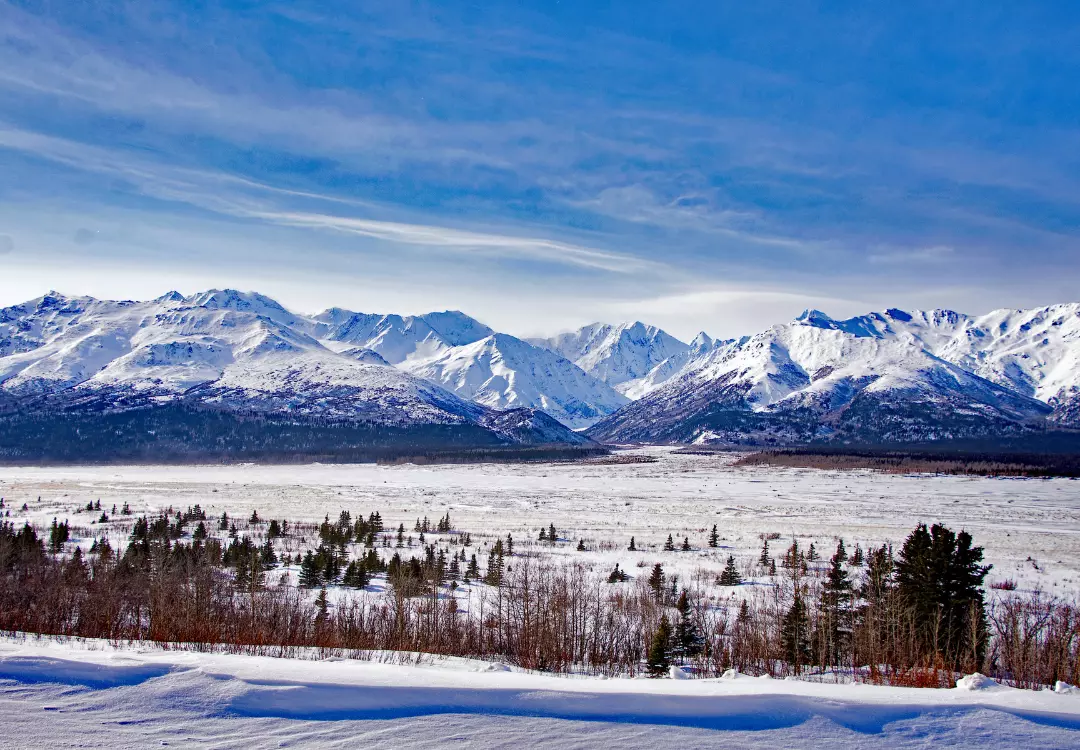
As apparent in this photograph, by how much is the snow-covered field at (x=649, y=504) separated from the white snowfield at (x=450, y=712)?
35.9m

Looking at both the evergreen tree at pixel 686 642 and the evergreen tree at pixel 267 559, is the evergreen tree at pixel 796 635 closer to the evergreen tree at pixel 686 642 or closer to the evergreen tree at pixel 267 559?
the evergreen tree at pixel 686 642

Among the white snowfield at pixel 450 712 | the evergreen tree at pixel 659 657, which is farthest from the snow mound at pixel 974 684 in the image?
the evergreen tree at pixel 659 657

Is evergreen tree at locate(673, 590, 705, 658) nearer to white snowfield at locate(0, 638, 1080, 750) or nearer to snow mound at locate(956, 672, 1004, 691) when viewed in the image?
snow mound at locate(956, 672, 1004, 691)

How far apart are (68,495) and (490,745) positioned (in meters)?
106

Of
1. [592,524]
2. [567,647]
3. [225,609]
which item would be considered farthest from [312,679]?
[592,524]

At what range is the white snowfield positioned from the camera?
5988mm

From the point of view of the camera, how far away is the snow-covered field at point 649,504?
5112 centimetres

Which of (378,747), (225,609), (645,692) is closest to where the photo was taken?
(378,747)

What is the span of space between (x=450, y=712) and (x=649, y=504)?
82.3m

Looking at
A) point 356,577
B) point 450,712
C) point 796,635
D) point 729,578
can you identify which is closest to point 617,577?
point 729,578

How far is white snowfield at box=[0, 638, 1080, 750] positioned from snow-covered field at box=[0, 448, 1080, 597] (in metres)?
35.9

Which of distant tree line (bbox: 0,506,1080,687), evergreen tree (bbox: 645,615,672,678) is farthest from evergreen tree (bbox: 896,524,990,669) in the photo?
evergreen tree (bbox: 645,615,672,678)

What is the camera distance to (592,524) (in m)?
65.2

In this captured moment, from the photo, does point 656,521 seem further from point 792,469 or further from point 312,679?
point 792,469
